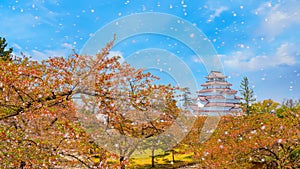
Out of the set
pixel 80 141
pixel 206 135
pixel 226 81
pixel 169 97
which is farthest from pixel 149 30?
pixel 226 81

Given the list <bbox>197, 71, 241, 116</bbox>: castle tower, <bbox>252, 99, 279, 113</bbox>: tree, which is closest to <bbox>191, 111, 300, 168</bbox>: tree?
<bbox>252, 99, 279, 113</bbox>: tree

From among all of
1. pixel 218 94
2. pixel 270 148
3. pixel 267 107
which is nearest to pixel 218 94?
pixel 218 94

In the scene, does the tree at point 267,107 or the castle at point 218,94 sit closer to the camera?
the tree at point 267,107

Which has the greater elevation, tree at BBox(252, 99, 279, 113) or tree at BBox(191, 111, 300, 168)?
tree at BBox(252, 99, 279, 113)

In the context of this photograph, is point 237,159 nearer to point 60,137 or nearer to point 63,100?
point 60,137

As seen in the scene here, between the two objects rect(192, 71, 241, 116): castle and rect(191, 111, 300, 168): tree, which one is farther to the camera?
rect(192, 71, 241, 116): castle

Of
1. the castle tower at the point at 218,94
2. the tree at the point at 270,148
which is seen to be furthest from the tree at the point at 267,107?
the castle tower at the point at 218,94

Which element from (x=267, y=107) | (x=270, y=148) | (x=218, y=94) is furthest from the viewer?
(x=218, y=94)

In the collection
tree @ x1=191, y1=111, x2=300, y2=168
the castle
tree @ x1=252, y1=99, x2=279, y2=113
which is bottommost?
tree @ x1=191, y1=111, x2=300, y2=168

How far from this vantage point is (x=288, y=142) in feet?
14.9

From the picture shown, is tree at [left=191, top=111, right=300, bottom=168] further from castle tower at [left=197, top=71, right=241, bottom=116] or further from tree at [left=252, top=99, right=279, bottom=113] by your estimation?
castle tower at [left=197, top=71, right=241, bottom=116]

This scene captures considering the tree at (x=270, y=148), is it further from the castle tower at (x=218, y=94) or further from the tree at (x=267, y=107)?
the castle tower at (x=218, y=94)

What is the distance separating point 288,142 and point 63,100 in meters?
3.91

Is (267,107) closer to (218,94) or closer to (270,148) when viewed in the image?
(270,148)
